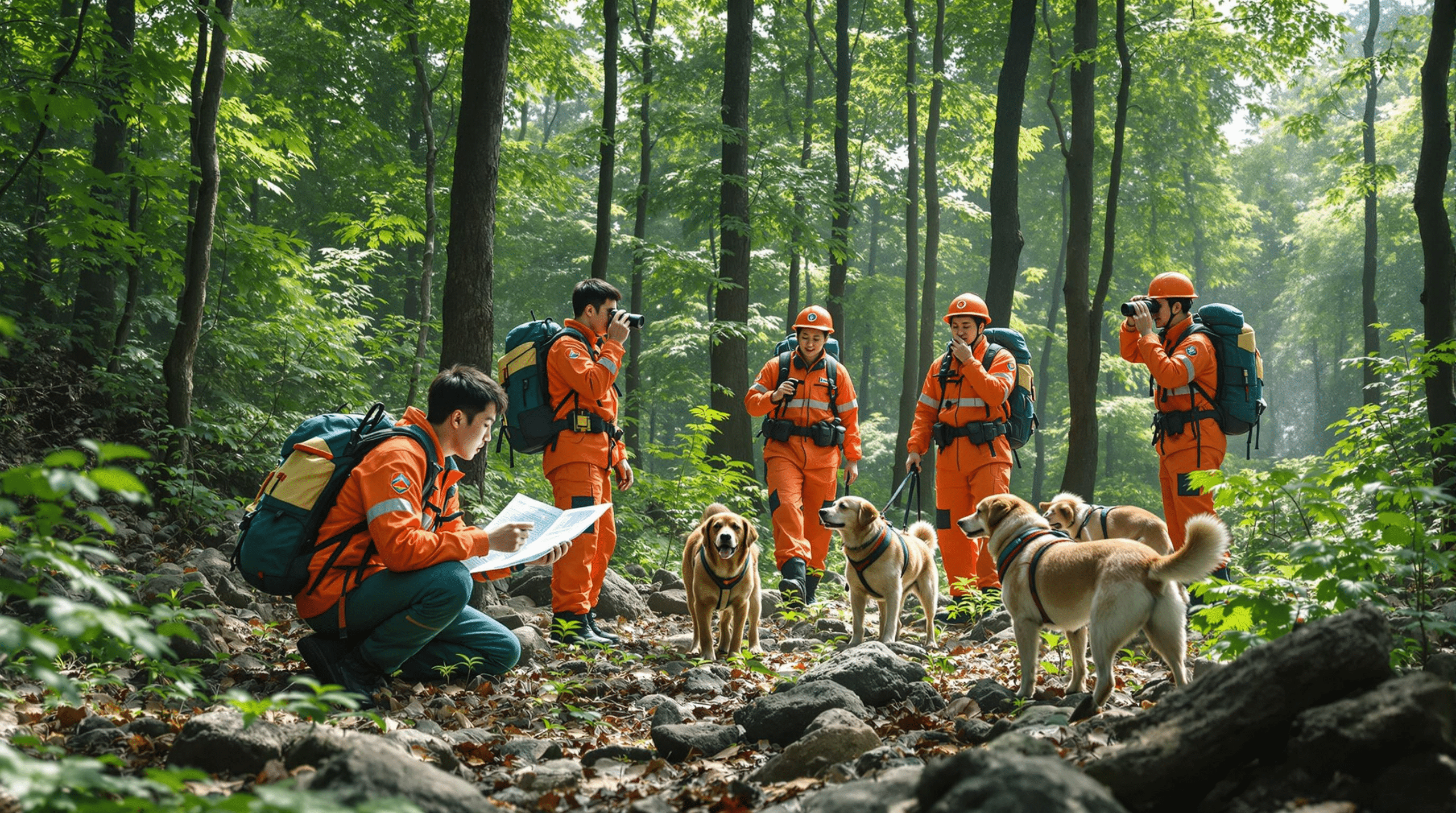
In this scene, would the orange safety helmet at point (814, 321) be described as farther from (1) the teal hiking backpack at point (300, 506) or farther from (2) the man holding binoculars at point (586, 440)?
(1) the teal hiking backpack at point (300, 506)

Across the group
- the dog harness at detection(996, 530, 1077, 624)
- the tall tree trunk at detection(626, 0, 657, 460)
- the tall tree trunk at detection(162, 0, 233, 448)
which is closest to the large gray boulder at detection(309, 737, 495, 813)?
the dog harness at detection(996, 530, 1077, 624)

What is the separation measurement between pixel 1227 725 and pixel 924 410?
19.7 ft

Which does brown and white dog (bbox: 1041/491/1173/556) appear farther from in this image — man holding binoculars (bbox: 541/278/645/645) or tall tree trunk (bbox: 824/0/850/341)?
tall tree trunk (bbox: 824/0/850/341)

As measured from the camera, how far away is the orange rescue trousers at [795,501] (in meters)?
8.29

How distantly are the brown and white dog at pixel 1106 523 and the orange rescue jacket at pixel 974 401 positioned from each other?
87 cm

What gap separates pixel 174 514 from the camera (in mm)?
8234

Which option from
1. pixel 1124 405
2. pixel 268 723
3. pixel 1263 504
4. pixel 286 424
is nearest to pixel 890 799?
pixel 268 723

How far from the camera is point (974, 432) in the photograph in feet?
26.1

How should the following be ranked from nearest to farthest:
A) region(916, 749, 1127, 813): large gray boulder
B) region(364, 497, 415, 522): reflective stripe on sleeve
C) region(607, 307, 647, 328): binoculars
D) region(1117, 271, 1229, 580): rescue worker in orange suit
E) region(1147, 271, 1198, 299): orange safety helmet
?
1. region(916, 749, 1127, 813): large gray boulder
2. region(364, 497, 415, 522): reflective stripe on sleeve
3. region(607, 307, 647, 328): binoculars
4. region(1117, 271, 1229, 580): rescue worker in orange suit
5. region(1147, 271, 1198, 299): orange safety helmet

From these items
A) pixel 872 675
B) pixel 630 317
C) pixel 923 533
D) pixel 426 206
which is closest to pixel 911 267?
pixel 426 206

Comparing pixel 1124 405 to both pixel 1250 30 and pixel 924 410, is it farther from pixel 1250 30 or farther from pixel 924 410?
pixel 924 410

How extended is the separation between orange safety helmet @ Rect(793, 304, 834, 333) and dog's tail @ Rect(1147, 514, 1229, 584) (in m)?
4.78

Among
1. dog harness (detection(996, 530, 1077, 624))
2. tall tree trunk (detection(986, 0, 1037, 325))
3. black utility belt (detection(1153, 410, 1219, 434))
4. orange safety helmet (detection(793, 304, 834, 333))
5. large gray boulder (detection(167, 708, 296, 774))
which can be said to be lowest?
large gray boulder (detection(167, 708, 296, 774))

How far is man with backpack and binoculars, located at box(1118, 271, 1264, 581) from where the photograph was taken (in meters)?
7.34
